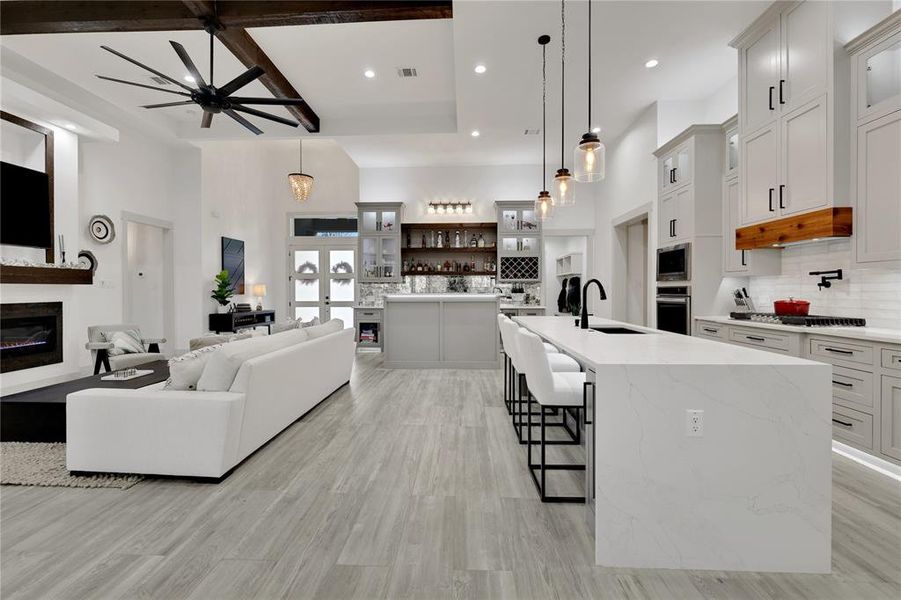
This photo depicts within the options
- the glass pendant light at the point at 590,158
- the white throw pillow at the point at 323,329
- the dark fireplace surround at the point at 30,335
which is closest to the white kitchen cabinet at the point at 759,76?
the glass pendant light at the point at 590,158

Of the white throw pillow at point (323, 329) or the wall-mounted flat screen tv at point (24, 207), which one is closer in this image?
the white throw pillow at point (323, 329)

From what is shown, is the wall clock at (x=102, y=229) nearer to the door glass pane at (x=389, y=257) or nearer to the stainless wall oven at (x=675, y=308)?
the door glass pane at (x=389, y=257)

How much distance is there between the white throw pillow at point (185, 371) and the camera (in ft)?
8.18

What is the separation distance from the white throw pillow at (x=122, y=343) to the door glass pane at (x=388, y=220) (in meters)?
4.23

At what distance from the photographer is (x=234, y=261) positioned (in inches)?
298

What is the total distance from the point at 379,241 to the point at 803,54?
246 inches

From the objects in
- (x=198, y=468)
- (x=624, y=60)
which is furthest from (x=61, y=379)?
(x=624, y=60)

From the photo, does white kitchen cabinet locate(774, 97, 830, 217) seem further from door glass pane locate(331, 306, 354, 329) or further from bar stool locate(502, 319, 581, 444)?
door glass pane locate(331, 306, 354, 329)

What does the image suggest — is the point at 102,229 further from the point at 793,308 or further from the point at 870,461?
the point at 870,461

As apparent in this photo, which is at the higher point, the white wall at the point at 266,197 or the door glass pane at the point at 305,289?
the white wall at the point at 266,197

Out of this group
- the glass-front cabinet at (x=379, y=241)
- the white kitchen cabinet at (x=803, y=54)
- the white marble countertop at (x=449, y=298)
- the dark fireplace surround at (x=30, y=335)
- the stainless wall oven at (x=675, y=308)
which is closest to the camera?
the white kitchen cabinet at (x=803, y=54)

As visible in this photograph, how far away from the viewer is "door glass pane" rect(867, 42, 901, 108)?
260 cm

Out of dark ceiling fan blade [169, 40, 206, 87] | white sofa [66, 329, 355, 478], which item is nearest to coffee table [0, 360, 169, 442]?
white sofa [66, 329, 355, 478]

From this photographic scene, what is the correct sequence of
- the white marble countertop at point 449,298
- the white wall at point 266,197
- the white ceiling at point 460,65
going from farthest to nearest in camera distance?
the white wall at point 266,197 < the white marble countertop at point 449,298 < the white ceiling at point 460,65
